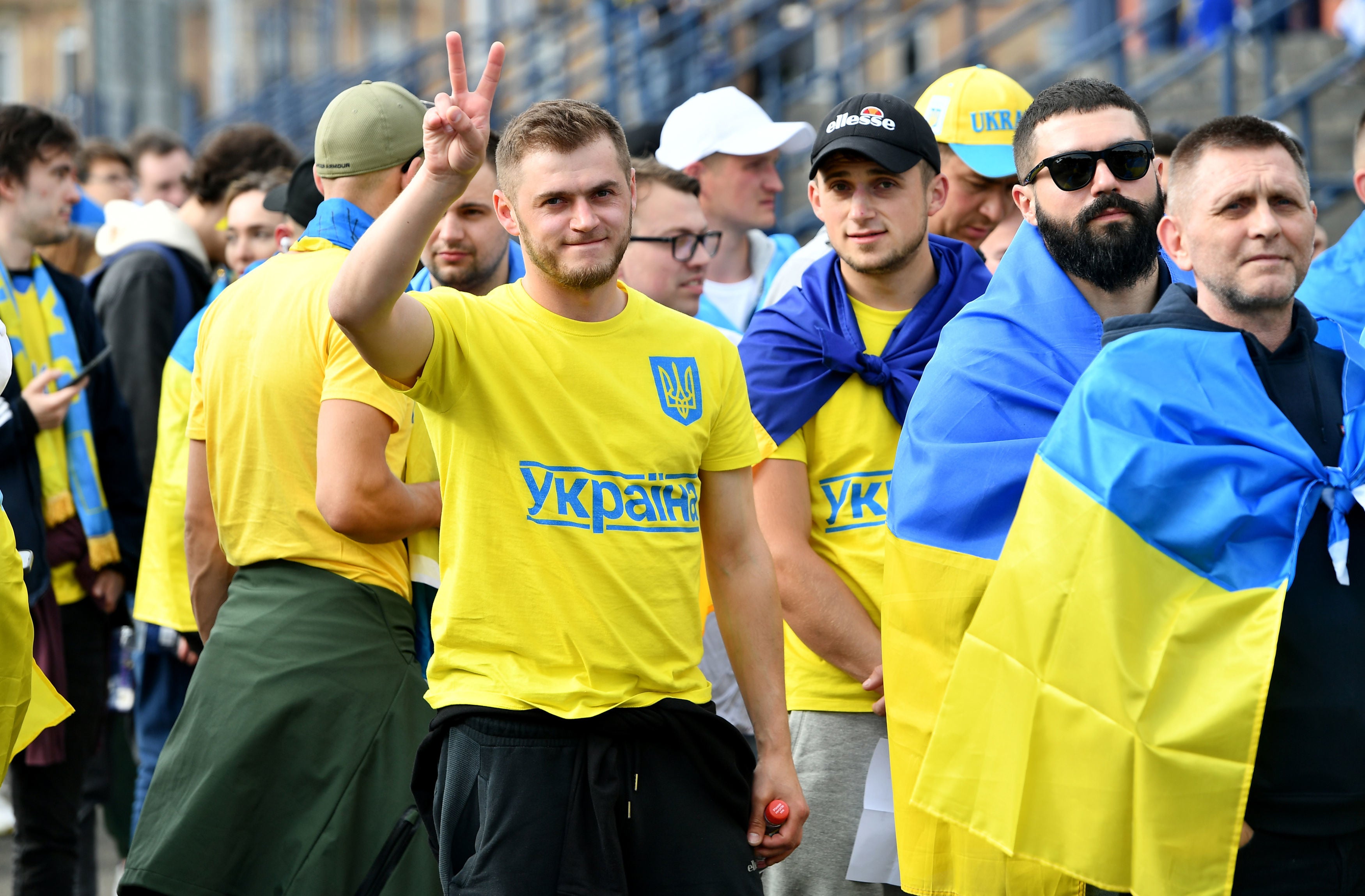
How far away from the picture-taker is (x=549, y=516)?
2900mm

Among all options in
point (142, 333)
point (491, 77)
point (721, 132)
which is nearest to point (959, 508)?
point (491, 77)

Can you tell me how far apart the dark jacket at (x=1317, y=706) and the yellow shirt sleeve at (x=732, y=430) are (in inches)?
42.1

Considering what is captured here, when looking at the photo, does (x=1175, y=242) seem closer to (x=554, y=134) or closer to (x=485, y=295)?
(x=554, y=134)

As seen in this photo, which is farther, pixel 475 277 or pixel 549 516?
pixel 475 277

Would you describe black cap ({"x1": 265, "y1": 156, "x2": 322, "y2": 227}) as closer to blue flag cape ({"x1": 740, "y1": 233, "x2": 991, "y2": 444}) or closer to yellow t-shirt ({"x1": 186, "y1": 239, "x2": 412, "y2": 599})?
yellow t-shirt ({"x1": 186, "y1": 239, "x2": 412, "y2": 599})

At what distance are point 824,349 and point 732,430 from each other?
0.60 meters

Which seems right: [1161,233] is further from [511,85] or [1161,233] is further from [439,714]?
[511,85]

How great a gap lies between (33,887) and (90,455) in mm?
1321

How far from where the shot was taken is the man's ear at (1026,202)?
138 inches

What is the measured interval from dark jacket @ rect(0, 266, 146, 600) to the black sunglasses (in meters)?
3.03

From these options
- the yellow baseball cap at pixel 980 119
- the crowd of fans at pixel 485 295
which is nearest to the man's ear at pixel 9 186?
the crowd of fans at pixel 485 295

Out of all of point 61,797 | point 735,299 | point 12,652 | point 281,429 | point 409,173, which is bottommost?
point 61,797

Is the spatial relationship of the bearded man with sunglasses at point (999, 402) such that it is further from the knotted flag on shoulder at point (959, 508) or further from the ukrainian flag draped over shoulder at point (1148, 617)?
the ukrainian flag draped over shoulder at point (1148, 617)

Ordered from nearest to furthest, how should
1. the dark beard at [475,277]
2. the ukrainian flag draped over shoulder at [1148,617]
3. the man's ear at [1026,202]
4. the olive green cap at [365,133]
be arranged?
the ukrainian flag draped over shoulder at [1148,617] < the man's ear at [1026,202] < the olive green cap at [365,133] < the dark beard at [475,277]
